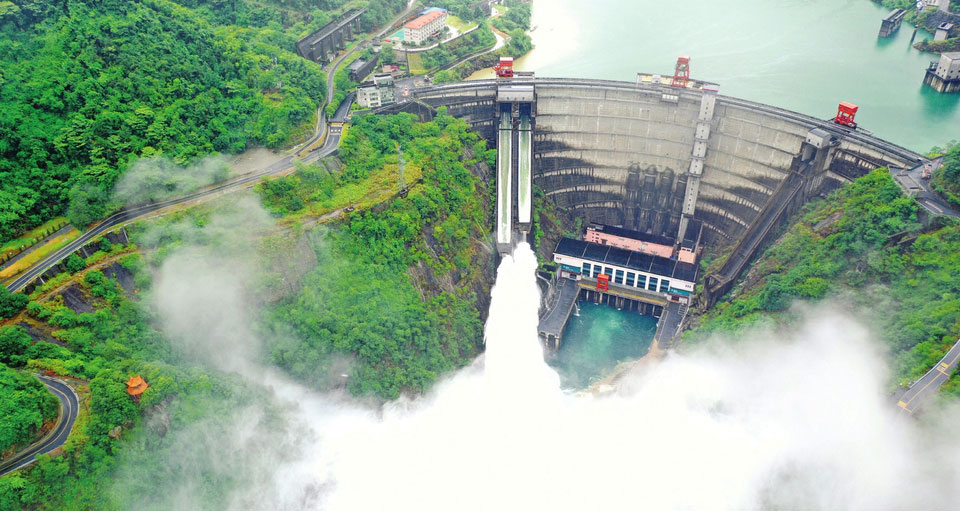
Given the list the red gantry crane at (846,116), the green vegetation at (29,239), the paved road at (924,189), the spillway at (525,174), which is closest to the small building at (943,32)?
the red gantry crane at (846,116)

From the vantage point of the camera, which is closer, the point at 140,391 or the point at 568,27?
the point at 140,391

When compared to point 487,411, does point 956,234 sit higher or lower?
higher

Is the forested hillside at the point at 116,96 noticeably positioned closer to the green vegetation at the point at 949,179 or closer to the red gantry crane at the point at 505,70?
the red gantry crane at the point at 505,70

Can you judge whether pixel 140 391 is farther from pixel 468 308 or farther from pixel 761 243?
pixel 761 243

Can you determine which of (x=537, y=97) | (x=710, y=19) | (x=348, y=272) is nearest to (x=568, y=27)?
(x=710, y=19)

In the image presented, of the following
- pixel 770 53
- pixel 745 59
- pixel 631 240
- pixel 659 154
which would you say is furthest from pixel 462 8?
pixel 631 240

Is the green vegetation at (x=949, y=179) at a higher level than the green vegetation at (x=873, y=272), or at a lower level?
higher

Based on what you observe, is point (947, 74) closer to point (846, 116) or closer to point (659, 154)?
point (846, 116)
